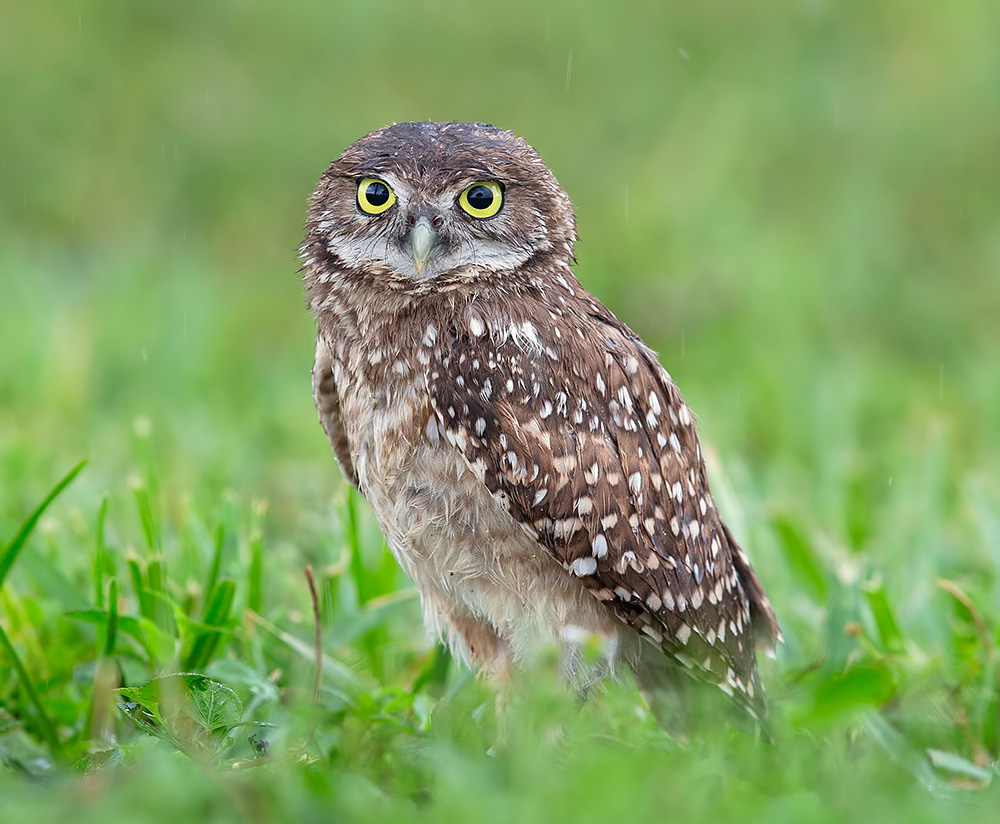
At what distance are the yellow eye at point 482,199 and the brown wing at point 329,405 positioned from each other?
0.58 meters

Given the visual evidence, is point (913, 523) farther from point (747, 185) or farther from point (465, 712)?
point (747, 185)

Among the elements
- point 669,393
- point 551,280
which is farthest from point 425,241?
point 669,393

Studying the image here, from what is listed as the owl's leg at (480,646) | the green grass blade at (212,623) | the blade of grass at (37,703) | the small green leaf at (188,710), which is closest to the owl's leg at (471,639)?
the owl's leg at (480,646)

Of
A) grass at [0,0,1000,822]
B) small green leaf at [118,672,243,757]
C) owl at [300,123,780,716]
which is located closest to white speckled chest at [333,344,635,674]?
owl at [300,123,780,716]

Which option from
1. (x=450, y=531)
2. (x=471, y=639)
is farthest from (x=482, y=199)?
(x=471, y=639)

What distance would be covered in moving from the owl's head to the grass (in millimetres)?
965

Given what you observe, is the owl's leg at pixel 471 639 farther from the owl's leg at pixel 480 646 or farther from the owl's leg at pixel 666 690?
the owl's leg at pixel 666 690

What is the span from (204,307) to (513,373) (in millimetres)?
4261

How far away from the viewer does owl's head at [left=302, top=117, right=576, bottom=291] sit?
3.31 m

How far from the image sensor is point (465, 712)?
2.84 meters

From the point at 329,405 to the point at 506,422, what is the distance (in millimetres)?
743

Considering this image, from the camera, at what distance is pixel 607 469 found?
3.28 m

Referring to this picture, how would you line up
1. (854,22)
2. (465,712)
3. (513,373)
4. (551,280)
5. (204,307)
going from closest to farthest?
(465,712) < (513,373) < (551,280) < (204,307) < (854,22)

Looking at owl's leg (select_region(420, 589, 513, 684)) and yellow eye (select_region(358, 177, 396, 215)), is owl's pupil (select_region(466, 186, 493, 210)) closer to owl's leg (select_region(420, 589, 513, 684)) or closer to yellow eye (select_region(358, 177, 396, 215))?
yellow eye (select_region(358, 177, 396, 215))
